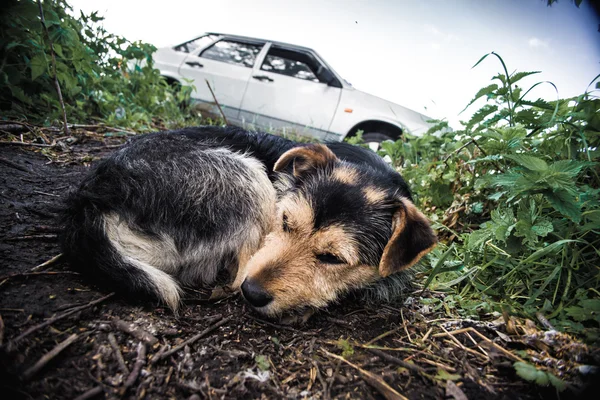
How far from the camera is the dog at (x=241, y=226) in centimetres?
209

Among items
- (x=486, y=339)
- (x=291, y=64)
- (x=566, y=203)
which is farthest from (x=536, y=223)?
(x=291, y=64)

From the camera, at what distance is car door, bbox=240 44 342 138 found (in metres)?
8.44

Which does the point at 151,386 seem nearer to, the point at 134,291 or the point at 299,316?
the point at 134,291

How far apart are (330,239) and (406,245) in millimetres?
522

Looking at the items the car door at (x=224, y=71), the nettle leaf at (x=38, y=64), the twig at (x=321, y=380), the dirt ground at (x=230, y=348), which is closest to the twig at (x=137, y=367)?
the dirt ground at (x=230, y=348)

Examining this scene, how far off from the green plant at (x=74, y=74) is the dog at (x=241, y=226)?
2113 millimetres

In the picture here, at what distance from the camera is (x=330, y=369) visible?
1.77 metres

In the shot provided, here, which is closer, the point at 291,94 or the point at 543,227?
the point at 543,227

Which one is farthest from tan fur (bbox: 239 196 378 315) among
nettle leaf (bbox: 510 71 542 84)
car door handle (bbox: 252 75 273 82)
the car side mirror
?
car door handle (bbox: 252 75 273 82)

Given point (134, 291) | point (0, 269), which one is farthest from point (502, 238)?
point (0, 269)

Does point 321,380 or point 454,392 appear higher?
point 454,392

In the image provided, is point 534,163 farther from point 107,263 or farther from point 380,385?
point 107,263

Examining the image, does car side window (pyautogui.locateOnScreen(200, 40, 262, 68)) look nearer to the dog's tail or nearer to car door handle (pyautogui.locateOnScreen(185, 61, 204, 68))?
car door handle (pyautogui.locateOnScreen(185, 61, 204, 68))

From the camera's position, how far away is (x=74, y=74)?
4.54m
